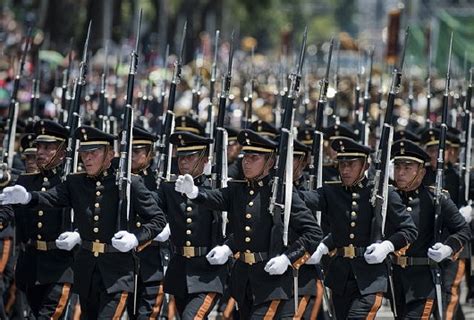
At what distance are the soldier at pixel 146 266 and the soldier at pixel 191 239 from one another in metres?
0.29

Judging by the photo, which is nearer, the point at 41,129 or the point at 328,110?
the point at 41,129

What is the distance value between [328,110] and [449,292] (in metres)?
8.13

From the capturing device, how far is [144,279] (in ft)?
38.3

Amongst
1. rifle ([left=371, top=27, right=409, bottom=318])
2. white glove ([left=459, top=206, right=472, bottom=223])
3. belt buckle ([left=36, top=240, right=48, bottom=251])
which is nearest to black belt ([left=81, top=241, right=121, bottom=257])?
belt buckle ([left=36, top=240, right=48, bottom=251])

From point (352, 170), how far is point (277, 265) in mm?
1274

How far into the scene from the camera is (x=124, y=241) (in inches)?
417

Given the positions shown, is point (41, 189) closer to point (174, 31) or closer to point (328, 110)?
point (328, 110)

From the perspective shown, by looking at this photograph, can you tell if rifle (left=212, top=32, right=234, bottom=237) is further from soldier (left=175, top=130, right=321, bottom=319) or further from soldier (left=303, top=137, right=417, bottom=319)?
soldier (left=175, top=130, right=321, bottom=319)

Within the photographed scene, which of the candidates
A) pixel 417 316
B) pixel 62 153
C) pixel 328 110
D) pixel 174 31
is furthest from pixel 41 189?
pixel 174 31

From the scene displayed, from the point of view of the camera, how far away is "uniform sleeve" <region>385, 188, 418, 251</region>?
35.6 ft

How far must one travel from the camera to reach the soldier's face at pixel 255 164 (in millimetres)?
10703

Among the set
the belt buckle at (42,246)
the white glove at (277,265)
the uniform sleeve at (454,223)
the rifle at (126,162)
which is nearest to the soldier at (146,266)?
the rifle at (126,162)

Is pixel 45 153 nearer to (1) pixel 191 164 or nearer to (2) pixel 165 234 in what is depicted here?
(2) pixel 165 234

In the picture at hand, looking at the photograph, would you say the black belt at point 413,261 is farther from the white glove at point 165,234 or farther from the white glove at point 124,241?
the white glove at point 124,241
